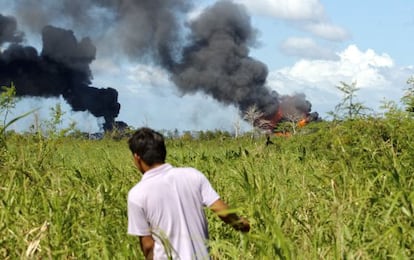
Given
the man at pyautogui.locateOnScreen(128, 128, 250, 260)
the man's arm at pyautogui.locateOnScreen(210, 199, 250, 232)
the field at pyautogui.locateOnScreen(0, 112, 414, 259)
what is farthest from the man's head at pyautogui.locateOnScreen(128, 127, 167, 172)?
the field at pyautogui.locateOnScreen(0, 112, 414, 259)

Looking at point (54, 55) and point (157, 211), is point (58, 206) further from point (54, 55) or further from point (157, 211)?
point (54, 55)

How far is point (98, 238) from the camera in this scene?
5.75 m

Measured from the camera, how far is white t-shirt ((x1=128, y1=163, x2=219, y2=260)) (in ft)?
16.9

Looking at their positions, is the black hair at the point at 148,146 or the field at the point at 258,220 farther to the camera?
the black hair at the point at 148,146

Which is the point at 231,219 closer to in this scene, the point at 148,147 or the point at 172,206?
the point at 172,206

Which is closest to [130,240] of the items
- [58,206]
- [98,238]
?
[98,238]

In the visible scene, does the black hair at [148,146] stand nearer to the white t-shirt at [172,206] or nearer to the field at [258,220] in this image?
the white t-shirt at [172,206]

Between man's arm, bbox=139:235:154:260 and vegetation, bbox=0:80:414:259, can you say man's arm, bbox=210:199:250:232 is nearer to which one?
vegetation, bbox=0:80:414:259

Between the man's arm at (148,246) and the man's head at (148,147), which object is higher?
the man's head at (148,147)

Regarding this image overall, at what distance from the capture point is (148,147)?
206 inches

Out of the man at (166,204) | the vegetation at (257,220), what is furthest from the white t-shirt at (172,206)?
the vegetation at (257,220)

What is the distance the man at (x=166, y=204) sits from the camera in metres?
5.16

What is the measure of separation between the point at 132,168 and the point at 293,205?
10.2ft

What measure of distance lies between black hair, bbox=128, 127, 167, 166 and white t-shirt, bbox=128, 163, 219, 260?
0.25 feet
